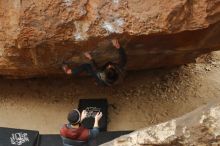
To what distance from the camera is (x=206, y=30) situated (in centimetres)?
505

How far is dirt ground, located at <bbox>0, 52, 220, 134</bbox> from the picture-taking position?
6.15 meters

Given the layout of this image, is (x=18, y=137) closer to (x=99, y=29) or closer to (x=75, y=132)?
(x=75, y=132)

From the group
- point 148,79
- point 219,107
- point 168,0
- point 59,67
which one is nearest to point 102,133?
point 59,67

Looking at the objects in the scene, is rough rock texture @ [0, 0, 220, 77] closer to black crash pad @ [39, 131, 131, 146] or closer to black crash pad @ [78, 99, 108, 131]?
black crash pad @ [78, 99, 108, 131]

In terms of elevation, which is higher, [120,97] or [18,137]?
[120,97]

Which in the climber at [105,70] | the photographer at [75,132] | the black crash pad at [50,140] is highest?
the climber at [105,70]

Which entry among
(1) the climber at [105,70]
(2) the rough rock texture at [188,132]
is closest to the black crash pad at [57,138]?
(1) the climber at [105,70]

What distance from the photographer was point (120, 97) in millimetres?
6430

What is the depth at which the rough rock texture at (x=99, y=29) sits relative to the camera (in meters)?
4.68

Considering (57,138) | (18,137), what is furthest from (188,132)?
(18,137)

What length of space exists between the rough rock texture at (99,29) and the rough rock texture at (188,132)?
159 centimetres

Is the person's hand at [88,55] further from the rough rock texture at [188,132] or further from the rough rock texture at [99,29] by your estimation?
the rough rock texture at [188,132]

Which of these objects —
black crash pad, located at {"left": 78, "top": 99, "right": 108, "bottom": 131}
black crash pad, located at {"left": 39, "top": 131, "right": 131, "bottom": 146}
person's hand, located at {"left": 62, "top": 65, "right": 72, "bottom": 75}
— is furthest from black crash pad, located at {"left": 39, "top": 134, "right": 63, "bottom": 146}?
person's hand, located at {"left": 62, "top": 65, "right": 72, "bottom": 75}

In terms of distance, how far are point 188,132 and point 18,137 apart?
295cm
